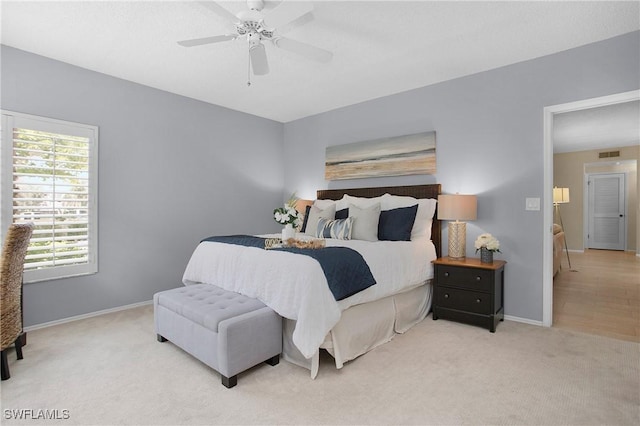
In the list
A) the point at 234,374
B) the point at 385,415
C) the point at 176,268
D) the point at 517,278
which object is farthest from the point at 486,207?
the point at 176,268

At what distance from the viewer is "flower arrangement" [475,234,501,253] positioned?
3.22 m

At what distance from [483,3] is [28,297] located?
468 cm

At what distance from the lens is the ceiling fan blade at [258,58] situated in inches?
96.7

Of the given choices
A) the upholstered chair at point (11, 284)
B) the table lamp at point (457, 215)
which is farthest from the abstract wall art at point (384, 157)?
the upholstered chair at point (11, 284)

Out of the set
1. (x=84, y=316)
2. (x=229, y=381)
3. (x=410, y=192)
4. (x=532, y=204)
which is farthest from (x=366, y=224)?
(x=84, y=316)

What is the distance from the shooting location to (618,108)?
4762 mm

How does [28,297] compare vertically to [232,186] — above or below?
below

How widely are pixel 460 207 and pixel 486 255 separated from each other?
1.75ft

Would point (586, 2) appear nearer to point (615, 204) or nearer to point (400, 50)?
point (400, 50)

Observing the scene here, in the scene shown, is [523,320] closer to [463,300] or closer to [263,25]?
[463,300]

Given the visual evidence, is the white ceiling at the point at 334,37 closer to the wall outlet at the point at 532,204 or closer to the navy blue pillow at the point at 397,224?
the wall outlet at the point at 532,204

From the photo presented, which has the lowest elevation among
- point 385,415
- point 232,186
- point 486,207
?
point 385,415

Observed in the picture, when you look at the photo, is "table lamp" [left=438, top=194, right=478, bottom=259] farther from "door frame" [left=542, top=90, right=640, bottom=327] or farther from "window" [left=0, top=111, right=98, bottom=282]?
"window" [left=0, top=111, right=98, bottom=282]

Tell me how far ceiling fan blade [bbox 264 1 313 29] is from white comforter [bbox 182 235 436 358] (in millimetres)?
1617
